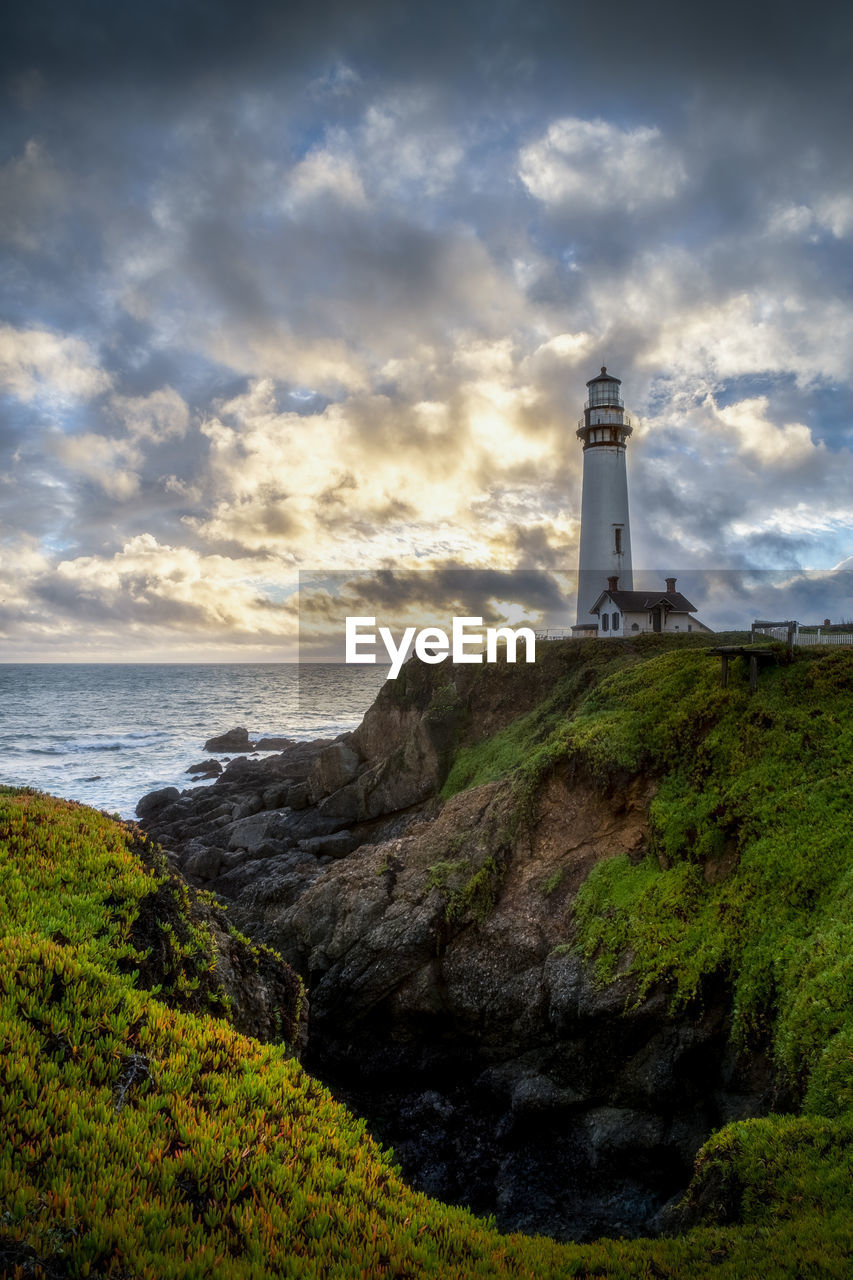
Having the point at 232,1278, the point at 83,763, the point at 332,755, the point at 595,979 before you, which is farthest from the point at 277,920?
the point at 83,763

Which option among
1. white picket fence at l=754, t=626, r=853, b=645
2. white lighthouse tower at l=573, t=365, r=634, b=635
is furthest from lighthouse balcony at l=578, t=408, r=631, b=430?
white picket fence at l=754, t=626, r=853, b=645

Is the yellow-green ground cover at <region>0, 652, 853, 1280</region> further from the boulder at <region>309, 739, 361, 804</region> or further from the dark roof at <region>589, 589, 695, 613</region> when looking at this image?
the dark roof at <region>589, 589, 695, 613</region>

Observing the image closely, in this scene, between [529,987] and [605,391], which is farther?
[605,391]

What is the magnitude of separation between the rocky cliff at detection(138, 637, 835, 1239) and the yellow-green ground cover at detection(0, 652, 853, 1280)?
1.99 metres

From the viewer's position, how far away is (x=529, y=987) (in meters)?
15.7

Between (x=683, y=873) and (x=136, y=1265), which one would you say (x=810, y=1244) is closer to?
(x=136, y=1265)

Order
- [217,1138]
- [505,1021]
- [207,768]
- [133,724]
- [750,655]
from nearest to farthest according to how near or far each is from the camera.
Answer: [217,1138] → [505,1021] → [750,655] → [207,768] → [133,724]

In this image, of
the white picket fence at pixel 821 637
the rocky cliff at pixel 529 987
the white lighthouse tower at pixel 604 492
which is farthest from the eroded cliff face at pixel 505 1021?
the white lighthouse tower at pixel 604 492

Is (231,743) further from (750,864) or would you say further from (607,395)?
(750,864)

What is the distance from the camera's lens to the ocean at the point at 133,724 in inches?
2064

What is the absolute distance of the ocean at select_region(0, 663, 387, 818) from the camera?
5244 centimetres

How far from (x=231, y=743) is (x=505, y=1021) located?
5403 cm

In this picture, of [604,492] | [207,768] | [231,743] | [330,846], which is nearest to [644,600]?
[604,492]

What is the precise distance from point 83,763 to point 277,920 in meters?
45.1
